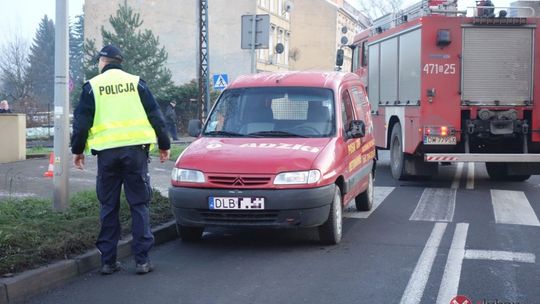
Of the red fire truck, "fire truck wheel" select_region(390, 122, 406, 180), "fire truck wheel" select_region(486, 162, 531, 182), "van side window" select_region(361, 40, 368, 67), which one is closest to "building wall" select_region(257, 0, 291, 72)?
"van side window" select_region(361, 40, 368, 67)

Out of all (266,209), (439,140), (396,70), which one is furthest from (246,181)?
(396,70)

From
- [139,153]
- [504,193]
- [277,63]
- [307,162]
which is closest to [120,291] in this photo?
[139,153]

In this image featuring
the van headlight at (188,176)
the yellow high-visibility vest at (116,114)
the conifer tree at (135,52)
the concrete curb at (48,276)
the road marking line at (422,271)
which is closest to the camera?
the concrete curb at (48,276)

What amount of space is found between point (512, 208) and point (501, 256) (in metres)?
3.79

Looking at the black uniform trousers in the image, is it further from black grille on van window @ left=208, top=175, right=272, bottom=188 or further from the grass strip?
black grille on van window @ left=208, top=175, right=272, bottom=188

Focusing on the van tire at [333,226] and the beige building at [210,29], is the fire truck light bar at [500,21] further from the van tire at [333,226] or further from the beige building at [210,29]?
the beige building at [210,29]

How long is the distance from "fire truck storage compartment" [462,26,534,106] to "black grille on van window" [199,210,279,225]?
6.78 metres

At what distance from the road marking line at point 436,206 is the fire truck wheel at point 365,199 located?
0.66 metres

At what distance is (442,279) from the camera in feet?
19.9

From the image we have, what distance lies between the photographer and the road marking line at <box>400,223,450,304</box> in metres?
5.51

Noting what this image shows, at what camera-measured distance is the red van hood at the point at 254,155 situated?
281 inches

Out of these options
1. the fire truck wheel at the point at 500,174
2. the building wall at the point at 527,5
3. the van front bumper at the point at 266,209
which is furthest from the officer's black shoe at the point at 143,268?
the fire truck wheel at the point at 500,174

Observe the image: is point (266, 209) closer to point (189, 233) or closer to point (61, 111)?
point (189, 233)

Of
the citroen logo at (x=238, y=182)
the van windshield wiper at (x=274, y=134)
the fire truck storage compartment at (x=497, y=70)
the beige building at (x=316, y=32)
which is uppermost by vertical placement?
the beige building at (x=316, y=32)
